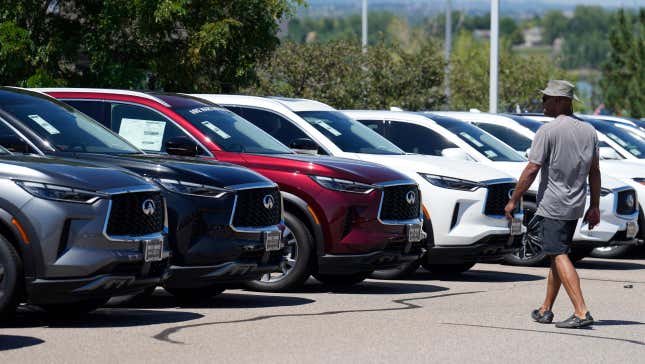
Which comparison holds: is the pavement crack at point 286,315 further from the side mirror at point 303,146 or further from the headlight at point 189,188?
the side mirror at point 303,146

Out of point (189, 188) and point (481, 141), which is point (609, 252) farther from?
point (189, 188)

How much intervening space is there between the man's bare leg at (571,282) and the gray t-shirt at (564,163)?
333mm

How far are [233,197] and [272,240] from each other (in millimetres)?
581

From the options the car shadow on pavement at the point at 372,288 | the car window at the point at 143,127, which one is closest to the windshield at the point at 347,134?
the car shadow on pavement at the point at 372,288

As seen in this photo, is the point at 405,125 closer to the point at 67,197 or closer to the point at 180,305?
the point at 180,305

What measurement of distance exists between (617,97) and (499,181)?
133 feet

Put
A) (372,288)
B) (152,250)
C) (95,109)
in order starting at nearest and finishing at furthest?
1. (152,250)
2. (95,109)
3. (372,288)

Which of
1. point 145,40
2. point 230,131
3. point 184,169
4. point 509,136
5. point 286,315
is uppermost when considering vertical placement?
point 145,40

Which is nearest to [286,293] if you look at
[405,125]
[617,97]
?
[405,125]

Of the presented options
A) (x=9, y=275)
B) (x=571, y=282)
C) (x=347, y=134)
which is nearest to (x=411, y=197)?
(x=347, y=134)

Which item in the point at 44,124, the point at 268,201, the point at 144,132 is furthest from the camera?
the point at 144,132

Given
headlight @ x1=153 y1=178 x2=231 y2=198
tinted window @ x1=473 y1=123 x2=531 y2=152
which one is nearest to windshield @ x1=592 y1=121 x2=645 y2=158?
tinted window @ x1=473 y1=123 x2=531 y2=152

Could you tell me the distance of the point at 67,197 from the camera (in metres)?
9.54

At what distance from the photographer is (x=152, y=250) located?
10047 mm
